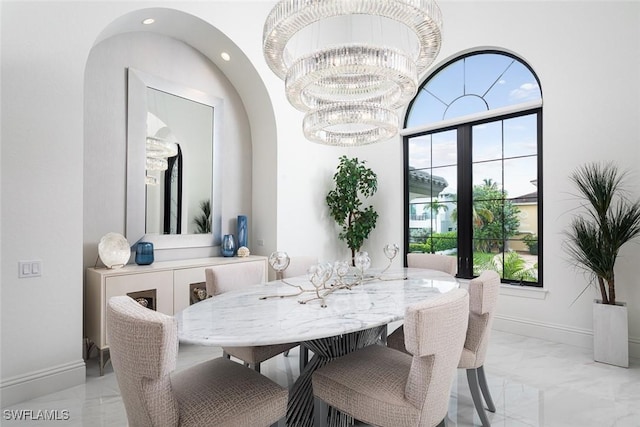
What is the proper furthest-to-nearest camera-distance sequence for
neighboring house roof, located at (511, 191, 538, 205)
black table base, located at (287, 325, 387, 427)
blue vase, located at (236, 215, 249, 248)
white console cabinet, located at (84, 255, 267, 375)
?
blue vase, located at (236, 215, 249, 248), neighboring house roof, located at (511, 191, 538, 205), white console cabinet, located at (84, 255, 267, 375), black table base, located at (287, 325, 387, 427)

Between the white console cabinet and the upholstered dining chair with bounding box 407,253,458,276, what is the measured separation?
1912mm

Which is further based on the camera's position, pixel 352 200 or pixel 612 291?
pixel 352 200

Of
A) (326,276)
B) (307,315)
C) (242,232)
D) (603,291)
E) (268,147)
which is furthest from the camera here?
(268,147)

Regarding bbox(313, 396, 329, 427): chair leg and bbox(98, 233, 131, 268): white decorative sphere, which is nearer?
bbox(313, 396, 329, 427): chair leg

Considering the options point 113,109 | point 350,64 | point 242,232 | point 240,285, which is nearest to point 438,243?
point 242,232

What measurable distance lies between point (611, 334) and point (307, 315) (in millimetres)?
2768

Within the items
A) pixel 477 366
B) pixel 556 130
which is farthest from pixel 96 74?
pixel 556 130

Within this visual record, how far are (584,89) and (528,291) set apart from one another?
6.59 feet

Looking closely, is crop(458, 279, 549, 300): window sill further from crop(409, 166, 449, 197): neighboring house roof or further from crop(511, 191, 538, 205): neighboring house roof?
crop(409, 166, 449, 197): neighboring house roof

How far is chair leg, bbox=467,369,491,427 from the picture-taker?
1942 millimetres

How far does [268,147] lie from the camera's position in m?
4.27

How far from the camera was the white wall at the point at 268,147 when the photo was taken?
2365 millimetres

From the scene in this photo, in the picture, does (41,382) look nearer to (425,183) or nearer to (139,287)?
(139,287)

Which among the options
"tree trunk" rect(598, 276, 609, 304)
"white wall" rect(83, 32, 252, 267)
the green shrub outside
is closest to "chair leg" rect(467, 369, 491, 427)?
"tree trunk" rect(598, 276, 609, 304)
